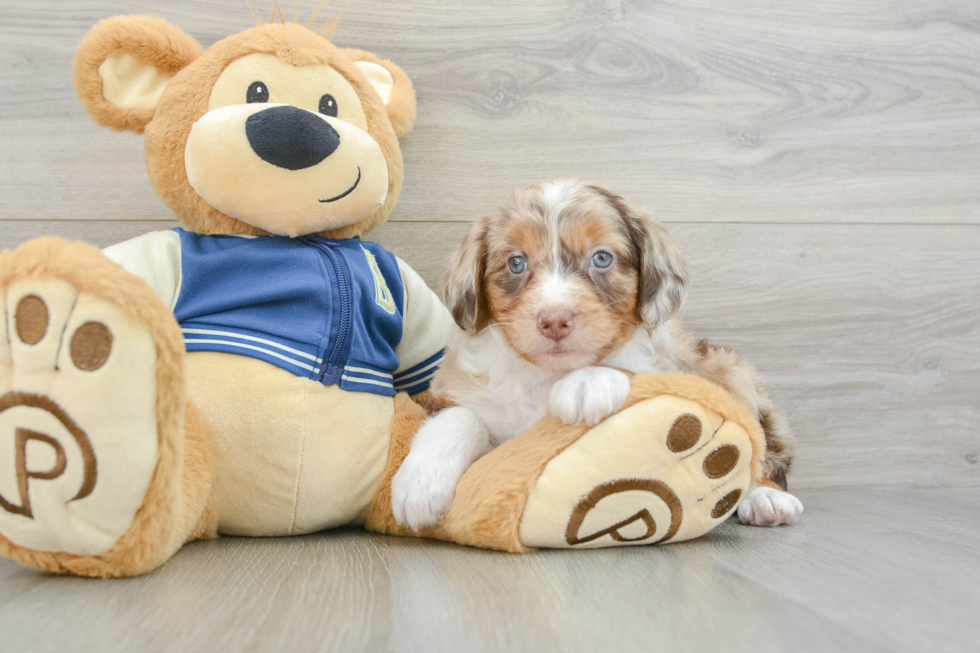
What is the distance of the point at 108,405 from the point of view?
106 cm

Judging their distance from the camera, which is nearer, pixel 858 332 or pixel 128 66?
pixel 128 66

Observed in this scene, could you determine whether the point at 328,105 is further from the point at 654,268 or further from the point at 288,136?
the point at 654,268

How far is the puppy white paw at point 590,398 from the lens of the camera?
133cm

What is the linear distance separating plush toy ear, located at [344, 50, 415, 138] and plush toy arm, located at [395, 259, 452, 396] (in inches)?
15.3

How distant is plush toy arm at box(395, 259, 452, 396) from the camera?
183cm

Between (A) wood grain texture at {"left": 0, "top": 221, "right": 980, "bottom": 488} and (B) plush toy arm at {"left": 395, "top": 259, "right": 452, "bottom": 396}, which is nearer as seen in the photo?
(B) plush toy arm at {"left": 395, "top": 259, "right": 452, "bottom": 396}

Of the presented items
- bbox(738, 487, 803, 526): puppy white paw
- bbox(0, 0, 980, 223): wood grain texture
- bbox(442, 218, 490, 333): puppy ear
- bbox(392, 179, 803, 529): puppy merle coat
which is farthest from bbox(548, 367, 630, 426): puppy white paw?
bbox(0, 0, 980, 223): wood grain texture

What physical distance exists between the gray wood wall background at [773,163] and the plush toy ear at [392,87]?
9.7 inches

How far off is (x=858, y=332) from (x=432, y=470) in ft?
5.53

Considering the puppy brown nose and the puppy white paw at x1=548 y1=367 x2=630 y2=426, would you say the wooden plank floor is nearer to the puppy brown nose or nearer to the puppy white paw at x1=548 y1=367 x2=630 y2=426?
the puppy white paw at x1=548 y1=367 x2=630 y2=426

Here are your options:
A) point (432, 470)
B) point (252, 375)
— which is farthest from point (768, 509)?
point (252, 375)

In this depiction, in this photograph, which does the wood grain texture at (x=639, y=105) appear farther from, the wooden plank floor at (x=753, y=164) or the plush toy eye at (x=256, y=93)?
the plush toy eye at (x=256, y=93)

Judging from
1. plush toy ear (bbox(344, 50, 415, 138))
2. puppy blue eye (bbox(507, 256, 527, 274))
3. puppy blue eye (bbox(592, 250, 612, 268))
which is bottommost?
puppy blue eye (bbox(507, 256, 527, 274))

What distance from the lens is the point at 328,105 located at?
1603 millimetres
